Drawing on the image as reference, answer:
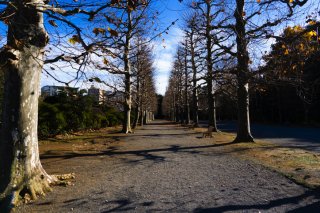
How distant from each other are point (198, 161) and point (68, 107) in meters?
13.5

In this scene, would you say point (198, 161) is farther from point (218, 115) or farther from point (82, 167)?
point (218, 115)

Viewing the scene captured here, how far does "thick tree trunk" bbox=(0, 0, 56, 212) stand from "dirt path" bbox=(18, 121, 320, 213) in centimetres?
53

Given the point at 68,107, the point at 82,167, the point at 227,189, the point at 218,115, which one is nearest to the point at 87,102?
the point at 68,107

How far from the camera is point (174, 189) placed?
21.3 ft

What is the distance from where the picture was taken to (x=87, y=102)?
24.2 meters

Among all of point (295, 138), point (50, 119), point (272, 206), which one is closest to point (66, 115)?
point (50, 119)

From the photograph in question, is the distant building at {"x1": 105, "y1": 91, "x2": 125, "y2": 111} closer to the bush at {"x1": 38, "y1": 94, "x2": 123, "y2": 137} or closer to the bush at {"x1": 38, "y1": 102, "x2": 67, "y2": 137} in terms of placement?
the bush at {"x1": 38, "y1": 94, "x2": 123, "y2": 137}

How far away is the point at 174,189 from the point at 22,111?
3353 millimetres

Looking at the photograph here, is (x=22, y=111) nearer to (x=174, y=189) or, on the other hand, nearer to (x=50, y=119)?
(x=174, y=189)

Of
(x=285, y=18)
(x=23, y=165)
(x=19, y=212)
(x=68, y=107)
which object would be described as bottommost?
(x=19, y=212)

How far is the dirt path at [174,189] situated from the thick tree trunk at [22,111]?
1.75 ft

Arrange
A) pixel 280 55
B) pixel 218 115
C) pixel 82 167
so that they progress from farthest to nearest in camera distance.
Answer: pixel 218 115 → pixel 82 167 → pixel 280 55

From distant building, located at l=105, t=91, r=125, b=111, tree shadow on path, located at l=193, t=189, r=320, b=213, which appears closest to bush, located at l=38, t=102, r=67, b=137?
distant building, located at l=105, t=91, r=125, b=111

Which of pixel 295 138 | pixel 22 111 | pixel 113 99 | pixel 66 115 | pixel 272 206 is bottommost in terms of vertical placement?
pixel 272 206
